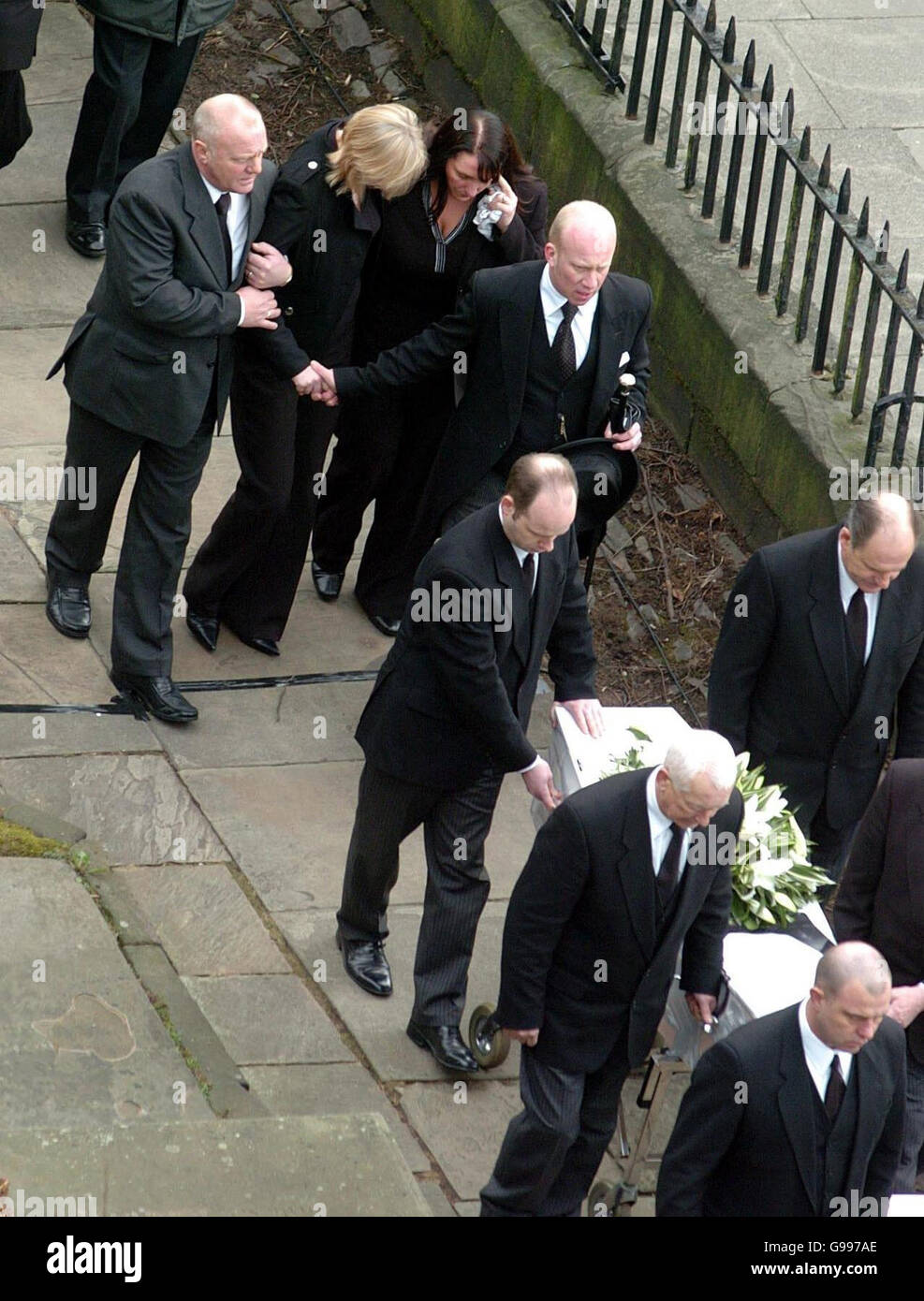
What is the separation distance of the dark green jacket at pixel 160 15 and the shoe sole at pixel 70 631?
9.32 feet

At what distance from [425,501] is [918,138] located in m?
3.66

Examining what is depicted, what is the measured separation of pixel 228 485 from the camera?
864 cm

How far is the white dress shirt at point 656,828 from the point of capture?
4.99 m

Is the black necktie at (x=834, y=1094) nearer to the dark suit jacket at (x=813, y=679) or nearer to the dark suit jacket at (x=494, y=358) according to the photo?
the dark suit jacket at (x=813, y=679)

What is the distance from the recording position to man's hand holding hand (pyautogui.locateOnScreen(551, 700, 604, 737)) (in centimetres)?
591

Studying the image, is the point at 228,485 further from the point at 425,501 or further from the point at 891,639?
the point at 891,639

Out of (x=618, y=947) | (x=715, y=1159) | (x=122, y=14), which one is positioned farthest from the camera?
(x=122, y=14)

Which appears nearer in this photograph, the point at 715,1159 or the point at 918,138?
the point at 715,1159

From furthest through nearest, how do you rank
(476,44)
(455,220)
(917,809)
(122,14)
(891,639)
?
1. (476,44)
2. (122,14)
3. (455,220)
4. (891,639)
5. (917,809)

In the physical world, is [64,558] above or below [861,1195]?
below

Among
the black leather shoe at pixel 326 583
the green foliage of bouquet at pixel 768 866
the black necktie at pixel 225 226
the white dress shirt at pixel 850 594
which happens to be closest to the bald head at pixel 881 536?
the white dress shirt at pixel 850 594

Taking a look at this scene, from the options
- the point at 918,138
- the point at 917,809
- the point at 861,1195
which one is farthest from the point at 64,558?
the point at 918,138

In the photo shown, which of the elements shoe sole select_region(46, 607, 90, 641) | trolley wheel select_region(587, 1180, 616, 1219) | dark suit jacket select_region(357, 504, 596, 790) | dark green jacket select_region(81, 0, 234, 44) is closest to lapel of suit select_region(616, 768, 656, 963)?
dark suit jacket select_region(357, 504, 596, 790)

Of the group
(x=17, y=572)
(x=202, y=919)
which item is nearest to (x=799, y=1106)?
(x=202, y=919)
